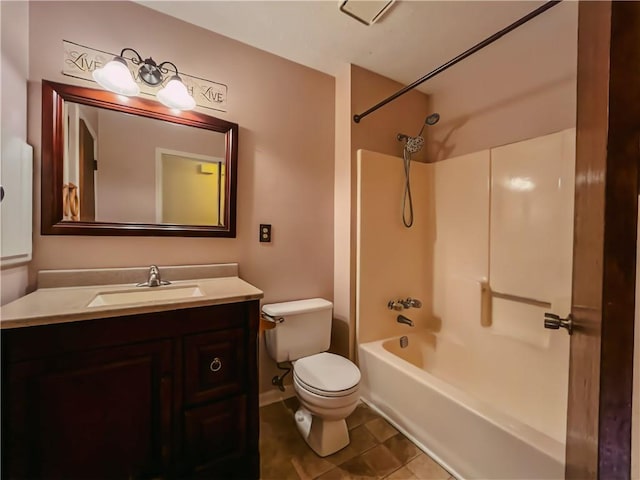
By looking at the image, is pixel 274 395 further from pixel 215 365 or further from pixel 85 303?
pixel 85 303

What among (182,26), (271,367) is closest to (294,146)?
(182,26)

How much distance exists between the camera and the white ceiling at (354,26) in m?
1.42

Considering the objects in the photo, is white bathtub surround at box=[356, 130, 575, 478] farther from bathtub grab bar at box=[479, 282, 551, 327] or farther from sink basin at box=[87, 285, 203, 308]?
sink basin at box=[87, 285, 203, 308]

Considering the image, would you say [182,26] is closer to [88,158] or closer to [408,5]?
[88,158]

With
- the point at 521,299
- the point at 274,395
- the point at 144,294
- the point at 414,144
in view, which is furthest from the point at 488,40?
the point at 274,395

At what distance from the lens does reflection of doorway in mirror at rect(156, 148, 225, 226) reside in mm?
1457

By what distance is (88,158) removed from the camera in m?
1.29

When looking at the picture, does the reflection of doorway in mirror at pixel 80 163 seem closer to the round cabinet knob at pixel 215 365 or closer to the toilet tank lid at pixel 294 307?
the round cabinet knob at pixel 215 365

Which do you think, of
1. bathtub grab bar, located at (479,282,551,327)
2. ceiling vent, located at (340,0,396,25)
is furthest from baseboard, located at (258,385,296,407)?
ceiling vent, located at (340,0,396,25)

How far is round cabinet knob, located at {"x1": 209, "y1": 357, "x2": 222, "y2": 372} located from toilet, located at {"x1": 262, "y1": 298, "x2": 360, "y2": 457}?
18.6 inches

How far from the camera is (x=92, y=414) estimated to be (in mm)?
921

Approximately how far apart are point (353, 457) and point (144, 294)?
1.35 m

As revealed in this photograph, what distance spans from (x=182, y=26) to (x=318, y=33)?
79 centimetres

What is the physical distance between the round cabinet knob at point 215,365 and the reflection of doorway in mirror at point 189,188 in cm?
80
